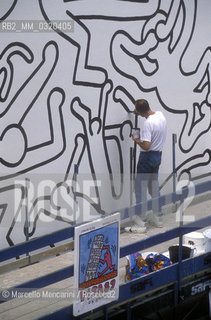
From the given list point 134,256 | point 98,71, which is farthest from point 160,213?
point 134,256

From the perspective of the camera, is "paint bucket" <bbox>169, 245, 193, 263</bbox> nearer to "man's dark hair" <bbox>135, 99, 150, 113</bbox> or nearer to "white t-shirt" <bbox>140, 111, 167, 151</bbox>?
"white t-shirt" <bbox>140, 111, 167, 151</bbox>

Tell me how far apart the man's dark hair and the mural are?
393mm

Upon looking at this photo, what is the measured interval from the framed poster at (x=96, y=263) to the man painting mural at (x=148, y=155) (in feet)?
10.6

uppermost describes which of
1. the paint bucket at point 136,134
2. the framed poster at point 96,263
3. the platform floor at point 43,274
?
the paint bucket at point 136,134

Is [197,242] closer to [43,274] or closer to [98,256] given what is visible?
[43,274]

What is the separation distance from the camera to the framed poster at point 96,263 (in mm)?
5438

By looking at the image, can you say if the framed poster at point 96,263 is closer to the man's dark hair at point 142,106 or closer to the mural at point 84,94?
the mural at point 84,94

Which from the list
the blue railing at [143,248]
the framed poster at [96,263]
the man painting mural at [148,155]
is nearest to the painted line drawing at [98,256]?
the framed poster at [96,263]

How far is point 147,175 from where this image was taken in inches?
369

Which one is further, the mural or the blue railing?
the mural

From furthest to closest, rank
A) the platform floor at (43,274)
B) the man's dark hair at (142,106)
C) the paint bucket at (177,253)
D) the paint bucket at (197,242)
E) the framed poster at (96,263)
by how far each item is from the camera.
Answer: the man's dark hair at (142,106)
the paint bucket at (197,242)
the paint bucket at (177,253)
the platform floor at (43,274)
the framed poster at (96,263)

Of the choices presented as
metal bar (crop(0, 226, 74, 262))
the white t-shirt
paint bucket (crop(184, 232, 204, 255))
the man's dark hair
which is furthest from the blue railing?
the man's dark hair

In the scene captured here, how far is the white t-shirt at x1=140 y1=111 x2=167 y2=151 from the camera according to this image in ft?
29.6

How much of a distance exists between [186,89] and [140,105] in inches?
66.3
